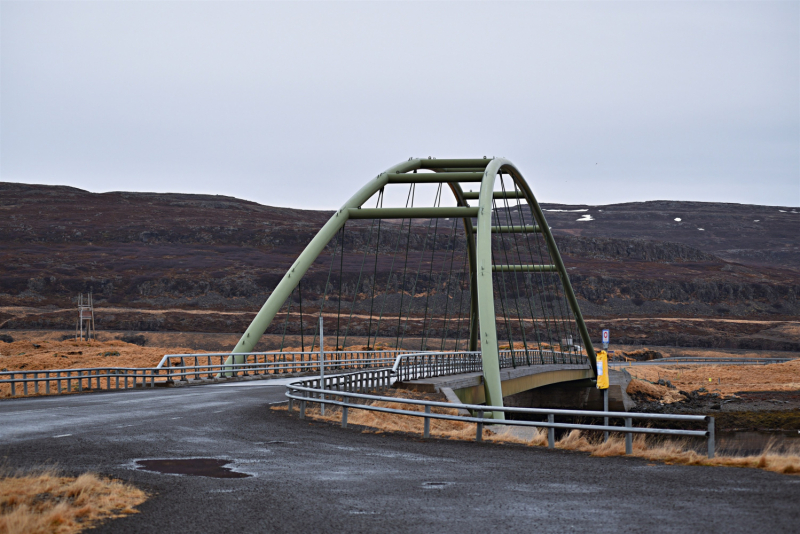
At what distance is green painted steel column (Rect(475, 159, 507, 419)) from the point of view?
24.4 meters

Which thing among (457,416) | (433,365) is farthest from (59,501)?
(433,365)

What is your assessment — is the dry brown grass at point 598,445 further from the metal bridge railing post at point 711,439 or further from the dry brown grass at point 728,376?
the dry brown grass at point 728,376

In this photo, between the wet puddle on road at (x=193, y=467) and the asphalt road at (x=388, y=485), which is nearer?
the asphalt road at (x=388, y=485)

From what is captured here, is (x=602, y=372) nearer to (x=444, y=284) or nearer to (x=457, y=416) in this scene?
(x=457, y=416)

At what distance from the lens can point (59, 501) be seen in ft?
29.2

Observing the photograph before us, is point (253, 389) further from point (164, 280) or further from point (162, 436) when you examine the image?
point (164, 280)

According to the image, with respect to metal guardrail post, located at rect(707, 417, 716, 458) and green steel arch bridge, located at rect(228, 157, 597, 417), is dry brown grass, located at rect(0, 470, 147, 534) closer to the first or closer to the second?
metal guardrail post, located at rect(707, 417, 716, 458)

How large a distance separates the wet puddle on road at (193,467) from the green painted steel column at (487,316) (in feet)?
40.3

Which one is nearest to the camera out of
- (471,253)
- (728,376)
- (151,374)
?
(151,374)

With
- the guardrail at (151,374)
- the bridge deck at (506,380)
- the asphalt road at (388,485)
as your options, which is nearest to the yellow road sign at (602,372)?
the bridge deck at (506,380)

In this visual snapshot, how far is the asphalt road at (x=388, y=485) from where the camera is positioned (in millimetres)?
8156

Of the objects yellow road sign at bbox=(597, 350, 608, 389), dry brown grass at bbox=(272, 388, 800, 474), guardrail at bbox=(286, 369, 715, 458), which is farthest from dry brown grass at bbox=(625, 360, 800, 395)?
dry brown grass at bbox=(272, 388, 800, 474)

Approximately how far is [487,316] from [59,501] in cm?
1807

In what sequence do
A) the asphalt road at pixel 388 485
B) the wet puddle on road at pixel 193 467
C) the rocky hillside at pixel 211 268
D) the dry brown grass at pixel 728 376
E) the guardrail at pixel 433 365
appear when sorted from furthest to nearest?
the rocky hillside at pixel 211 268, the dry brown grass at pixel 728 376, the guardrail at pixel 433 365, the wet puddle on road at pixel 193 467, the asphalt road at pixel 388 485
